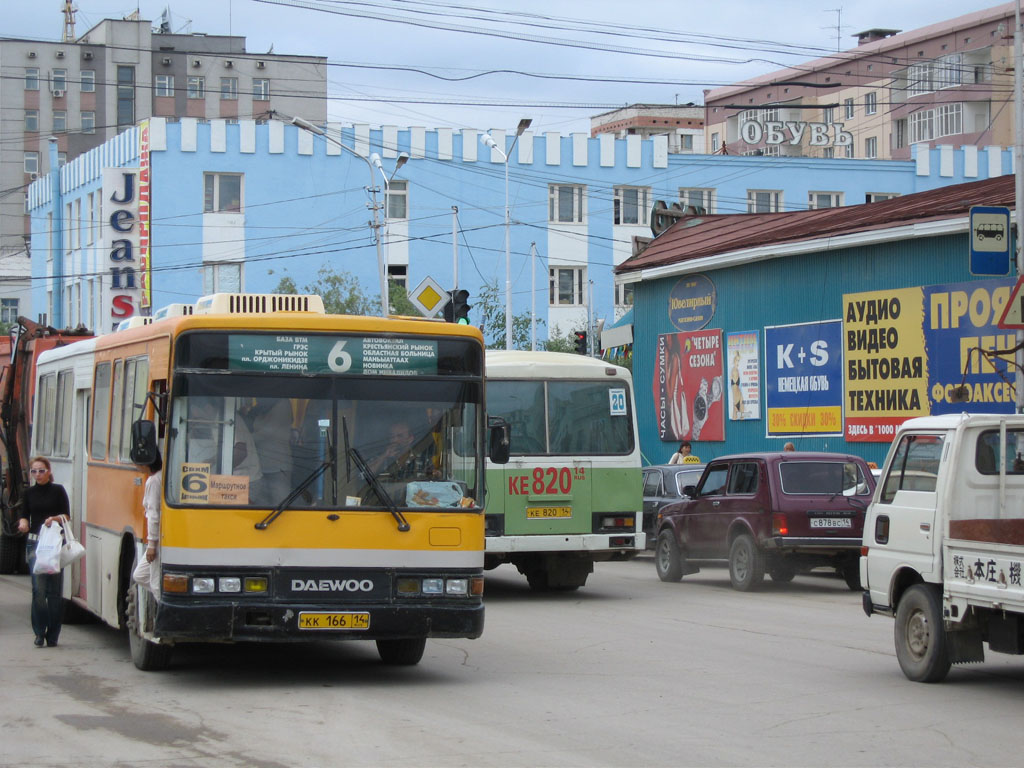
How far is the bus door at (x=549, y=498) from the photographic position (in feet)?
59.3

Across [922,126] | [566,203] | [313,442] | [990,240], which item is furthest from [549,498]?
[922,126]

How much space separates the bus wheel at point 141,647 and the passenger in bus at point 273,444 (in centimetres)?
148

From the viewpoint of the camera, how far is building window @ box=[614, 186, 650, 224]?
194 feet

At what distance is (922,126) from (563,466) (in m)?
66.6

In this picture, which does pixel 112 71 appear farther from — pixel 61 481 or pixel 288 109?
pixel 61 481

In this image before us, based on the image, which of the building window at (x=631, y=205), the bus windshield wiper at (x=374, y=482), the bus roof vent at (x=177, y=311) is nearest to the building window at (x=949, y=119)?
the building window at (x=631, y=205)

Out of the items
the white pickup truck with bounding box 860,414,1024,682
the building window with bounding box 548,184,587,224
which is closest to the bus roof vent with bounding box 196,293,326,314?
the white pickup truck with bounding box 860,414,1024,682

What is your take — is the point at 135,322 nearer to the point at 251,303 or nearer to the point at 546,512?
the point at 251,303

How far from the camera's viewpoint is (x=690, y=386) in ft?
106

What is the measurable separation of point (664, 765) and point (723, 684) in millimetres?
3261

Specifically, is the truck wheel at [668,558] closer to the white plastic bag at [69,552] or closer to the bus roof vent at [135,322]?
the bus roof vent at [135,322]

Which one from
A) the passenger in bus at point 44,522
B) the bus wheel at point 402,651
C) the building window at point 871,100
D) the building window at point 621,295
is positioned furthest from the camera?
the building window at point 871,100

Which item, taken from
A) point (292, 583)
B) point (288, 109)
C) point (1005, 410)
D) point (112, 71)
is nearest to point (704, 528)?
point (1005, 410)

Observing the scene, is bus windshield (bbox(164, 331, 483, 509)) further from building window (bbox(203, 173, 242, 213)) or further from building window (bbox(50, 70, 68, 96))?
building window (bbox(50, 70, 68, 96))
